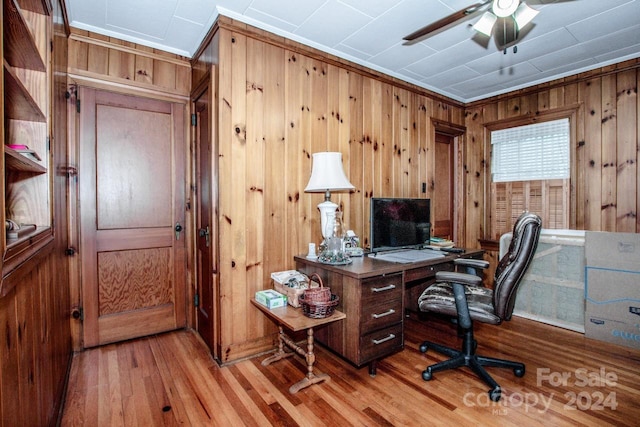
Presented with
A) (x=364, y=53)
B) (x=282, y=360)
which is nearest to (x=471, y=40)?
(x=364, y=53)

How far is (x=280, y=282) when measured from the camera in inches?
92.4

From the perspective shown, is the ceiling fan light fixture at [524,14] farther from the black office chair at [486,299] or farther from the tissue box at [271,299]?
the tissue box at [271,299]

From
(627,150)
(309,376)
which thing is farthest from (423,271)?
(627,150)

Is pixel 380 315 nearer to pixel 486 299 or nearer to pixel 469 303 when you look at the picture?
pixel 469 303

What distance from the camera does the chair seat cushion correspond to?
1988mm

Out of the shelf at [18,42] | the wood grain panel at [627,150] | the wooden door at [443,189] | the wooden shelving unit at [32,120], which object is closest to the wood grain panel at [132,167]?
the wooden shelving unit at [32,120]

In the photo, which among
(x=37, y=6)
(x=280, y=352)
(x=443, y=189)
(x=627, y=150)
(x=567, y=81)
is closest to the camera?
(x=37, y=6)

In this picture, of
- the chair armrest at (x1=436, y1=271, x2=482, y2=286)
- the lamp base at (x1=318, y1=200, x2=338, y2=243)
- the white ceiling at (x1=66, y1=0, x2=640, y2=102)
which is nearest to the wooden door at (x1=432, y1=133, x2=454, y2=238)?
the white ceiling at (x1=66, y1=0, x2=640, y2=102)

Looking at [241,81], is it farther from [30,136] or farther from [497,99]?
[497,99]

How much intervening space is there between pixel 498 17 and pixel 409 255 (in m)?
1.73

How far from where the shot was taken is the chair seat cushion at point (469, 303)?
1.99 m

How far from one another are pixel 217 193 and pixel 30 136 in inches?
40.7

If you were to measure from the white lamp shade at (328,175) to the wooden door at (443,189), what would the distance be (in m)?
1.95

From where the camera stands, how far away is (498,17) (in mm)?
1928
